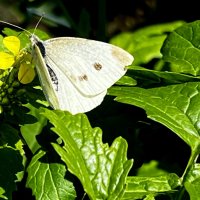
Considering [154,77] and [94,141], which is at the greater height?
[154,77]

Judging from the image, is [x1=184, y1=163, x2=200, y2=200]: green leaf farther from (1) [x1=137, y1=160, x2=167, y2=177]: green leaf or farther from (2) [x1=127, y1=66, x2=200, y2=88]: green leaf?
(1) [x1=137, y1=160, x2=167, y2=177]: green leaf

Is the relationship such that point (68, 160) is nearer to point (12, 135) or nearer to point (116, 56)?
point (12, 135)

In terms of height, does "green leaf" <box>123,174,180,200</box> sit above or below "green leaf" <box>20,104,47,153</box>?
above

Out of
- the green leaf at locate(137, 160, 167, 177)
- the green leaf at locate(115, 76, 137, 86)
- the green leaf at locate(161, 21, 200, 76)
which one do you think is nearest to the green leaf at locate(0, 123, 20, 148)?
the green leaf at locate(115, 76, 137, 86)

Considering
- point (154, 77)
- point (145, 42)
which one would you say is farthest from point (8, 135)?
point (145, 42)

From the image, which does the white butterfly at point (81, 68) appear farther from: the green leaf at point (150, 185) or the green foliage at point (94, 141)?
the green leaf at point (150, 185)

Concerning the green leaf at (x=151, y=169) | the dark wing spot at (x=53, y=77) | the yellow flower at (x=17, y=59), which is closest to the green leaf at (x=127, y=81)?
the dark wing spot at (x=53, y=77)

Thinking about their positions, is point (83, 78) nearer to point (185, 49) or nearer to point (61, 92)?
point (61, 92)
